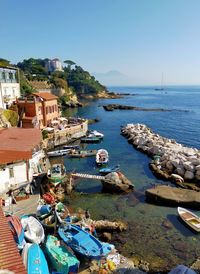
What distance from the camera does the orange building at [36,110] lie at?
38.8 m

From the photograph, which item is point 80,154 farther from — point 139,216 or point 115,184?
point 139,216

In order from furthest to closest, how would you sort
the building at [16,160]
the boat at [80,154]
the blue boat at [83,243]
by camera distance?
the boat at [80,154] < the building at [16,160] < the blue boat at [83,243]

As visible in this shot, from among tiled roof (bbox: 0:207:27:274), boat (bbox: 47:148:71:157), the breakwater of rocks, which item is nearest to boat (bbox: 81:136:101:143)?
the breakwater of rocks

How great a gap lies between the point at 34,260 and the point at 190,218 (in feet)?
41.3

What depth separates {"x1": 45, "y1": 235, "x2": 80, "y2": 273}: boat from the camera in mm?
13453

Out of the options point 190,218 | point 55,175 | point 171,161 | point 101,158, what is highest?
point 55,175

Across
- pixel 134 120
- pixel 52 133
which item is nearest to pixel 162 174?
pixel 52 133

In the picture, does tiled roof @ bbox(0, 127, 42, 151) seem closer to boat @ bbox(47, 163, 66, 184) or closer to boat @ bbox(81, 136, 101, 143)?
boat @ bbox(47, 163, 66, 184)

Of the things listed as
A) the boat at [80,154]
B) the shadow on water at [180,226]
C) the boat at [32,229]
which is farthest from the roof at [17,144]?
the shadow on water at [180,226]

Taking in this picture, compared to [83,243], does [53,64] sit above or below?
above

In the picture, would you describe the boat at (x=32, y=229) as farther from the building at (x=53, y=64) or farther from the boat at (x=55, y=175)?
the building at (x=53, y=64)

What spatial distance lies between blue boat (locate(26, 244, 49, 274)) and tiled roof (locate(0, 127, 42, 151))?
8.67 meters

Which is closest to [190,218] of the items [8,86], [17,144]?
[17,144]

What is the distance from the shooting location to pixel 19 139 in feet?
74.0
